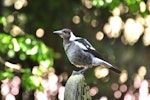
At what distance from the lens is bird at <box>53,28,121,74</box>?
318cm

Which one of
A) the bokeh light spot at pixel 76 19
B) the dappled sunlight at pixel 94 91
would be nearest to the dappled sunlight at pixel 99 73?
the dappled sunlight at pixel 94 91

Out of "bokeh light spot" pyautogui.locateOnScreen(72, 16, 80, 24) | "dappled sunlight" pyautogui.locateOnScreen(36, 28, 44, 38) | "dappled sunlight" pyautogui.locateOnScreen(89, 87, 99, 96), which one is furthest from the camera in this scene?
"dappled sunlight" pyautogui.locateOnScreen(89, 87, 99, 96)

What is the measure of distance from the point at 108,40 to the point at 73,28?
807 millimetres

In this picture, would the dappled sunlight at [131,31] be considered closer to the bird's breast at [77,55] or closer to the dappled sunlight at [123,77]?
the dappled sunlight at [123,77]

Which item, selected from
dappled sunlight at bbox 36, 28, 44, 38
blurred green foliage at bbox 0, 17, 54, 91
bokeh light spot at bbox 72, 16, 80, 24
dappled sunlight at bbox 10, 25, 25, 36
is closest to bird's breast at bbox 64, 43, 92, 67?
blurred green foliage at bbox 0, 17, 54, 91

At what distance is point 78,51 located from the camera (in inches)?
129

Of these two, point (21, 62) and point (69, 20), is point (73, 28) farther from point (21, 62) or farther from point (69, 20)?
point (21, 62)

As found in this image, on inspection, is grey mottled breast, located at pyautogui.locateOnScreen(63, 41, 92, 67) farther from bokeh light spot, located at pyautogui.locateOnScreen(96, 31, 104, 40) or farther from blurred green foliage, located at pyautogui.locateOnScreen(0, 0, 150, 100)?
bokeh light spot, located at pyautogui.locateOnScreen(96, 31, 104, 40)

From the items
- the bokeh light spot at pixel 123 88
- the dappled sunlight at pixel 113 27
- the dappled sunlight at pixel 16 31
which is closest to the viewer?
the dappled sunlight at pixel 16 31

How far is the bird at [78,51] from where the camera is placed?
3.18 meters

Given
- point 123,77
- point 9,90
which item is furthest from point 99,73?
point 9,90

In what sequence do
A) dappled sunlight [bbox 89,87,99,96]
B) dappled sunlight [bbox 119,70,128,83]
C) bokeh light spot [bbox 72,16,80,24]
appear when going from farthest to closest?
dappled sunlight [bbox 119,70,128,83] → dappled sunlight [bbox 89,87,99,96] → bokeh light spot [bbox 72,16,80,24]

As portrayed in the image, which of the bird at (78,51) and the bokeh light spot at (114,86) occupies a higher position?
the bird at (78,51)

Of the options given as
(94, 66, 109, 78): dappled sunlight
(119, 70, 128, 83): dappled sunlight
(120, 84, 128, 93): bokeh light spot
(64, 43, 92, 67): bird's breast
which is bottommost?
(120, 84, 128, 93): bokeh light spot
